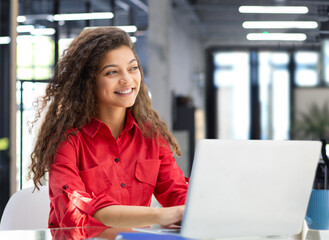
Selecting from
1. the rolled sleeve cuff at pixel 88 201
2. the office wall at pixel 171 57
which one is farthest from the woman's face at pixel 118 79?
the office wall at pixel 171 57

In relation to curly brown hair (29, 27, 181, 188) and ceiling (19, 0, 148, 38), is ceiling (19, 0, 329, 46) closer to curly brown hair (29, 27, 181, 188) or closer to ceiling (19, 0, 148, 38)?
ceiling (19, 0, 148, 38)

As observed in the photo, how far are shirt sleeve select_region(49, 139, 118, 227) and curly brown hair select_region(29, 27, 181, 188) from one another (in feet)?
0.17

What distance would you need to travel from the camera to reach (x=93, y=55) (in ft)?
6.11

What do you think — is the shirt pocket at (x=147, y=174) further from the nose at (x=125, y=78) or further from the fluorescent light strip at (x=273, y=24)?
the fluorescent light strip at (x=273, y=24)

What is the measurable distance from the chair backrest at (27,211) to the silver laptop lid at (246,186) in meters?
0.91

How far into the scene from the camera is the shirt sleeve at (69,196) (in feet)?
5.22

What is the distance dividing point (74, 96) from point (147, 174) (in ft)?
1.31

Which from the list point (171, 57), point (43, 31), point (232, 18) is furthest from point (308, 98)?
point (43, 31)

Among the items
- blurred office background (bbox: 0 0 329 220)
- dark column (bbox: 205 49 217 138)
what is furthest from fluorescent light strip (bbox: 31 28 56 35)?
dark column (bbox: 205 49 217 138)

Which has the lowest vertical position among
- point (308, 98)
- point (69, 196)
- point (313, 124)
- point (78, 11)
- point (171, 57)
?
point (69, 196)

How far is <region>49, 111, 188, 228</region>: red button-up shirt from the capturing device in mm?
1664

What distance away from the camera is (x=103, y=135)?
1.89 metres

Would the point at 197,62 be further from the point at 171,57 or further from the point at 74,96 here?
the point at 74,96

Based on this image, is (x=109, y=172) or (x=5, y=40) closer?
(x=109, y=172)
